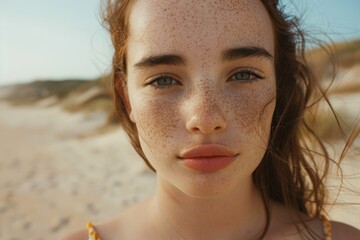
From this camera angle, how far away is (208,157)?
116 cm

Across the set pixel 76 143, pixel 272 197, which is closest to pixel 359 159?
pixel 272 197

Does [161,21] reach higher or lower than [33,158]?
higher

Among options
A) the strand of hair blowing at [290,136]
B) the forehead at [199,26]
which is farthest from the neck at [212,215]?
the forehead at [199,26]

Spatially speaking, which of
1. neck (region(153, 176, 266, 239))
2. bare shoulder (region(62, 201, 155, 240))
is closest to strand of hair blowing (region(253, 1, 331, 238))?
neck (region(153, 176, 266, 239))

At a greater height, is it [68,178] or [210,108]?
[210,108]

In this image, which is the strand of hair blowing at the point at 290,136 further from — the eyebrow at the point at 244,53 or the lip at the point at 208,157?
the lip at the point at 208,157

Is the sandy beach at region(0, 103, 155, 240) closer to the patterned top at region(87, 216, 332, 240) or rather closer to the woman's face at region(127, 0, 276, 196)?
the patterned top at region(87, 216, 332, 240)

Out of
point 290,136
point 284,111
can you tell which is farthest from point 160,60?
point 290,136

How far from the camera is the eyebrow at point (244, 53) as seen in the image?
1181mm

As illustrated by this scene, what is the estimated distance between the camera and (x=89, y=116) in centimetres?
896

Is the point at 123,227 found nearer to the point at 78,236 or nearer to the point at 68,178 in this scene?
the point at 78,236

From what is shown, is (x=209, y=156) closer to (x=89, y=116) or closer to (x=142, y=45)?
(x=142, y=45)

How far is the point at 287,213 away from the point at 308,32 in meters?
0.67

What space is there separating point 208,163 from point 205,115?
0.45ft
